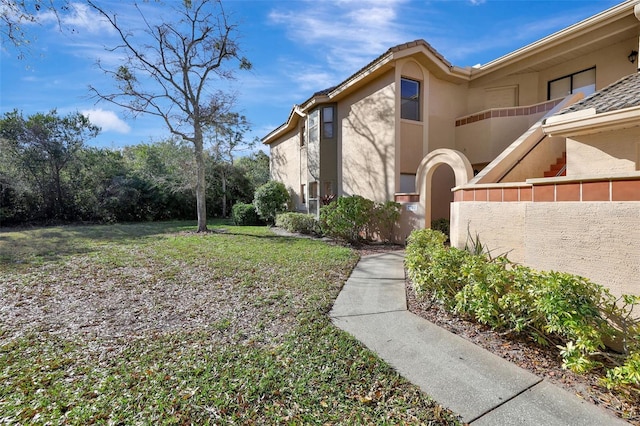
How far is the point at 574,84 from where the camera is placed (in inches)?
421

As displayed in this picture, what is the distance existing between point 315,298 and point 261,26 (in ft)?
36.6

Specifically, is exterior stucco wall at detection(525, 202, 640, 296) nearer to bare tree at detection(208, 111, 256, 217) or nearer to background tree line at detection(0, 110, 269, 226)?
background tree line at detection(0, 110, 269, 226)

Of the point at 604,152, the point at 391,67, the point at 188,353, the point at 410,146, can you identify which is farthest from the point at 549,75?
the point at 188,353

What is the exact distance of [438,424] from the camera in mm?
2439

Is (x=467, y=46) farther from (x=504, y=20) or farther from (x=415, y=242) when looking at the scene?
(x=415, y=242)

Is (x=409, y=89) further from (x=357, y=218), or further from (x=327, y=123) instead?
(x=357, y=218)

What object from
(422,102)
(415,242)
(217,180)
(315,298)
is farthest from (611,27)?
(217,180)

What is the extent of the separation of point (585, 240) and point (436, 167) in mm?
6059

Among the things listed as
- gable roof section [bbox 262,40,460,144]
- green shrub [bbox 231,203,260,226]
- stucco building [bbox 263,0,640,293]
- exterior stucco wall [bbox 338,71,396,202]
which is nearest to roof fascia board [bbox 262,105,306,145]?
stucco building [bbox 263,0,640,293]

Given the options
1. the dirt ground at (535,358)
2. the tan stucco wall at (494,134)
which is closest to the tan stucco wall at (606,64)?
the tan stucco wall at (494,134)

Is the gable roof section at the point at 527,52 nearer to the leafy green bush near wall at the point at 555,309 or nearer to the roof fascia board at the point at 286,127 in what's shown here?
the roof fascia board at the point at 286,127

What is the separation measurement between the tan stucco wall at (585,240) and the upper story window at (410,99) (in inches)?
302

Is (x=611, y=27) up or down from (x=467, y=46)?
down

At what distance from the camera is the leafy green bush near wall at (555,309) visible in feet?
9.60
